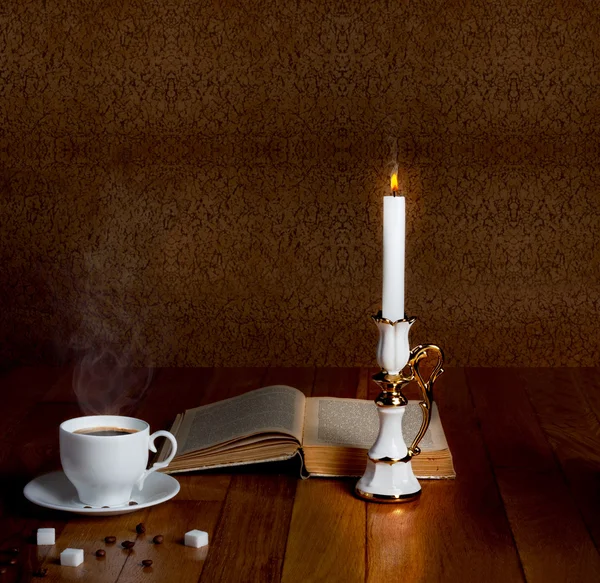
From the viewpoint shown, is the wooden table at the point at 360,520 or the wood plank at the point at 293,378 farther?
the wood plank at the point at 293,378

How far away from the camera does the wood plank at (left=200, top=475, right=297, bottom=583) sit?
32.0 inches

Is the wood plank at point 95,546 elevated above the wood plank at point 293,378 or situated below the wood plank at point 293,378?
below

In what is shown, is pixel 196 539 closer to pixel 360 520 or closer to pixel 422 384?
pixel 360 520

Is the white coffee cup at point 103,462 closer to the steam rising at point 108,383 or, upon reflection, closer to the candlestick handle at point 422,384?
the candlestick handle at point 422,384

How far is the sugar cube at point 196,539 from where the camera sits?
0.86 metres

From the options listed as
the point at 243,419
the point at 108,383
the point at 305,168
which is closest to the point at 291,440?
the point at 243,419

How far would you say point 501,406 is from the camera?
1.42 m

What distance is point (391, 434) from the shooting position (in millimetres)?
1000

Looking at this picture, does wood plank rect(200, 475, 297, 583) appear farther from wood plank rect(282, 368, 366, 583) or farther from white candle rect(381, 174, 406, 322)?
white candle rect(381, 174, 406, 322)

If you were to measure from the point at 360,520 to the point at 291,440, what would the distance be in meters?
0.17

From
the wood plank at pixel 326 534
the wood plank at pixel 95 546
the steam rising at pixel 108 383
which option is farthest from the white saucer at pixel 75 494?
the steam rising at pixel 108 383

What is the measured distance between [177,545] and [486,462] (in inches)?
17.2

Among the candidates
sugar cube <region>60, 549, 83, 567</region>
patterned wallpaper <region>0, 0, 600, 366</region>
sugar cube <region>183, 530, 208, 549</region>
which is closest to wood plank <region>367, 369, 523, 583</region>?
sugar cube <region>183, 530, 208, 549</region>

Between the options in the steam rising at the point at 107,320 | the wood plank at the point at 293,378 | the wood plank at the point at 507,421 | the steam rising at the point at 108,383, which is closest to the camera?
the wood plank at the point at 507,421
